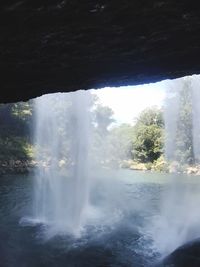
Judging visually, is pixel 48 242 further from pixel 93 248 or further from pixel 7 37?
pixel 7 37

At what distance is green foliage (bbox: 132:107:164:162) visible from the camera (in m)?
81.0

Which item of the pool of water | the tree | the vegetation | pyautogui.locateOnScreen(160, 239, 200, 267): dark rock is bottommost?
the pool of water

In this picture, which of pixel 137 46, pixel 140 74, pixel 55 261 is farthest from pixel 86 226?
pixel 137 46

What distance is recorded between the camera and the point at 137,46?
817 cm

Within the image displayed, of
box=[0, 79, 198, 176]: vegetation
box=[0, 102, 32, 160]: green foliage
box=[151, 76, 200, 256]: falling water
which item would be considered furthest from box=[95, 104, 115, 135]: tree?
box=[0, 102, 32, 160]: green foliage

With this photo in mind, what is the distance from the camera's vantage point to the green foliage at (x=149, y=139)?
80988mm

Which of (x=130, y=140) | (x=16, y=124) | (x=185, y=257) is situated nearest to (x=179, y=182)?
(x=16, y=124)

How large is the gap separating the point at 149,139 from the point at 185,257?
231 ft

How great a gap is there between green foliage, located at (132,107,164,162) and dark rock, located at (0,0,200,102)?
70507 mm

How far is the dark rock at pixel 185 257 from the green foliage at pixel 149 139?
219 feet

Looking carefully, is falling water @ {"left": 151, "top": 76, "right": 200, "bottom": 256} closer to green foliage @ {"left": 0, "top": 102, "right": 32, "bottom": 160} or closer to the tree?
green foliage @ {"left": 0, "top": 102, "right": 32, "bottom": 160}

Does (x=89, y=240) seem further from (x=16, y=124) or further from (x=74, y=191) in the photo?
(x=16, y=124)

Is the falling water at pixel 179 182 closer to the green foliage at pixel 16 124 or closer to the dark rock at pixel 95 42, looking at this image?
the dark rock at pixel 95 42

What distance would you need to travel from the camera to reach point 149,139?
82.8 meters
